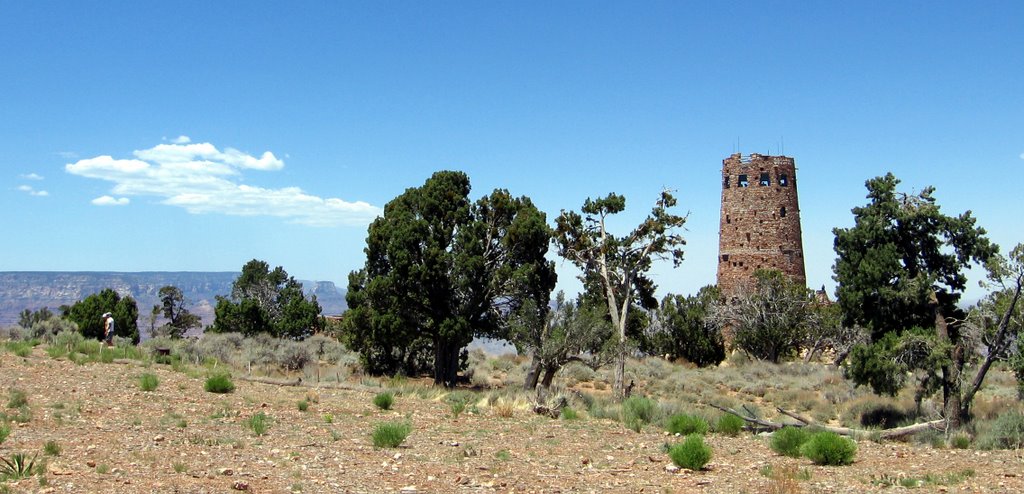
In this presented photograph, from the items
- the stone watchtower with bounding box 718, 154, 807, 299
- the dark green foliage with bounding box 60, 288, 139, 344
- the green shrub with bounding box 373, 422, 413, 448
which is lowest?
the green shrub with bounding box 373, 422, 413, 448

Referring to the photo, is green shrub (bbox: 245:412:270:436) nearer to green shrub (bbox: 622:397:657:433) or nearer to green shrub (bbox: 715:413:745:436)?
green shrub (bbox: 622:397:657:433)

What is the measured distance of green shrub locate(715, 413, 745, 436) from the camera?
55.1ft

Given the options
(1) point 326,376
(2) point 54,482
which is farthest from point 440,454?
(1) point 326,376

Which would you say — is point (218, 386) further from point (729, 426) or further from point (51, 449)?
point (729, 426)

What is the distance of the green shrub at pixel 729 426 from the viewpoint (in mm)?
16797

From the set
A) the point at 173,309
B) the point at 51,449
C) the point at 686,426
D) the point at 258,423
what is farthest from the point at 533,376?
the point at 173,309

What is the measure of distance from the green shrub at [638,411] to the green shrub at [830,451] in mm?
5292

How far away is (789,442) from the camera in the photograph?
1377cm

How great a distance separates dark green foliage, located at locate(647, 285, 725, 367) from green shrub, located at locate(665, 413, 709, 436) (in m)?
25.3

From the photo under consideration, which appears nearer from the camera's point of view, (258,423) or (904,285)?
(258,423)

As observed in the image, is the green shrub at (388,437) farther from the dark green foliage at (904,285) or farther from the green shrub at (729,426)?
the dark green foliage at (904,285)

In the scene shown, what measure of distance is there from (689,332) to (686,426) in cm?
2622

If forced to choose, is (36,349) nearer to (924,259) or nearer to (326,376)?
(326,376)

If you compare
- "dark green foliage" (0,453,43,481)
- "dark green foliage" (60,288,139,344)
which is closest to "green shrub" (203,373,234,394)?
"dark green foliage" (0,453,43,481)
